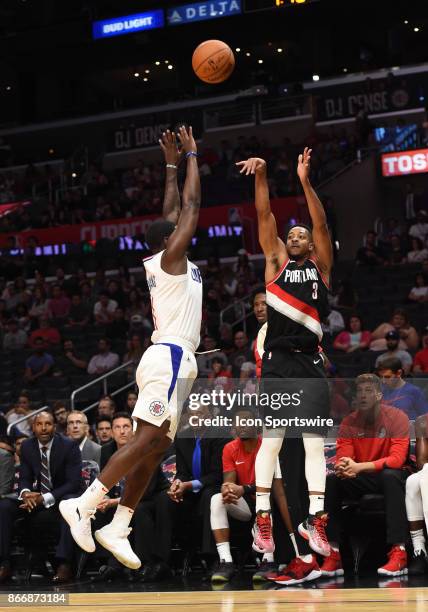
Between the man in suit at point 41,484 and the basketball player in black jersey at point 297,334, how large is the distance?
109 inches

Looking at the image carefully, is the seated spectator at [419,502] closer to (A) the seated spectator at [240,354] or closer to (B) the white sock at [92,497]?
(B) the white sock at [92,497]

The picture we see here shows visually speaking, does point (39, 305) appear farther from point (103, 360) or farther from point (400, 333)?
point (400, 333)

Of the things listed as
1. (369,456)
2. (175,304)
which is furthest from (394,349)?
(175,304)

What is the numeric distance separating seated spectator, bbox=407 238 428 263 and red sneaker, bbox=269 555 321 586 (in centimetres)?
1051

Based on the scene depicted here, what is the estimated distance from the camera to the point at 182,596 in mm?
6637

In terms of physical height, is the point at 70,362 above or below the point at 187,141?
below

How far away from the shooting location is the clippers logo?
252 inches

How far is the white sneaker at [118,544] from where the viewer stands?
630 cm

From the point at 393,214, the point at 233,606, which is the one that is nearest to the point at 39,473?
the point at 233,606

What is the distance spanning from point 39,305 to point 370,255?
263 inches

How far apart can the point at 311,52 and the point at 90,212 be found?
10855 mm

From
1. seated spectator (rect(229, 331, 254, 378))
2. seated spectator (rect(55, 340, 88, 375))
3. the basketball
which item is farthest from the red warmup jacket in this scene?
seated spectator (rect(55, 340, 88, 375))

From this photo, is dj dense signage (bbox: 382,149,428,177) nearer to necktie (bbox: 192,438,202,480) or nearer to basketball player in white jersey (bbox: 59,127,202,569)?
necktie (bbox: 192,438,202,480)

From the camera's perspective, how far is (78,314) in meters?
19.3
